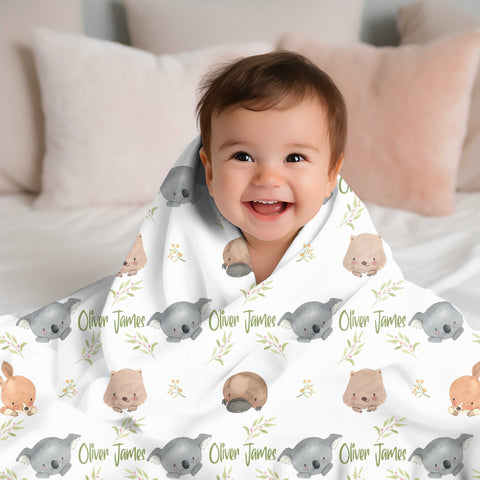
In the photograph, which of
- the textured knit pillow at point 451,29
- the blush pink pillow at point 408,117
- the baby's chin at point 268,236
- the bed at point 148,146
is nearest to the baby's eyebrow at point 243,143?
the baby's chin at point 268,236

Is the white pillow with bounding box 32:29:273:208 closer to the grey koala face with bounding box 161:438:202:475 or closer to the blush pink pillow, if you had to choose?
the blush pink pillow

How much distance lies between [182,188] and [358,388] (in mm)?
423

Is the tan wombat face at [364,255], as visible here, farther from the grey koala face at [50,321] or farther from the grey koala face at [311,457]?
the grey koala face at [50,321]

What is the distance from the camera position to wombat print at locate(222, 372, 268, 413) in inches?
32.7

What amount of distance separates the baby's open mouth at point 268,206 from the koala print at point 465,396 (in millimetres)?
361

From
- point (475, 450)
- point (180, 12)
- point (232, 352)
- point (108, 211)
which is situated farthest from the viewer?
point (180, 12)

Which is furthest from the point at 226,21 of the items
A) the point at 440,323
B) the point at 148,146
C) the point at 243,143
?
the point at 440,323

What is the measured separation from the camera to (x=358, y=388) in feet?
2.75

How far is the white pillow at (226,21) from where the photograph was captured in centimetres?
188

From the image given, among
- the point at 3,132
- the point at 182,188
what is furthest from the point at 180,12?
the point at 182,188

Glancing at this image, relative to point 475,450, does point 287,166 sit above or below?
above

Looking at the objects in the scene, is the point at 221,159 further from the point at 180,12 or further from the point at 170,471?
the point at 180,12

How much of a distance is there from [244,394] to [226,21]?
1.41 m

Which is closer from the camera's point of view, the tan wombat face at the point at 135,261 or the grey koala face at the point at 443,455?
the grey koala face at the point at 443,455
